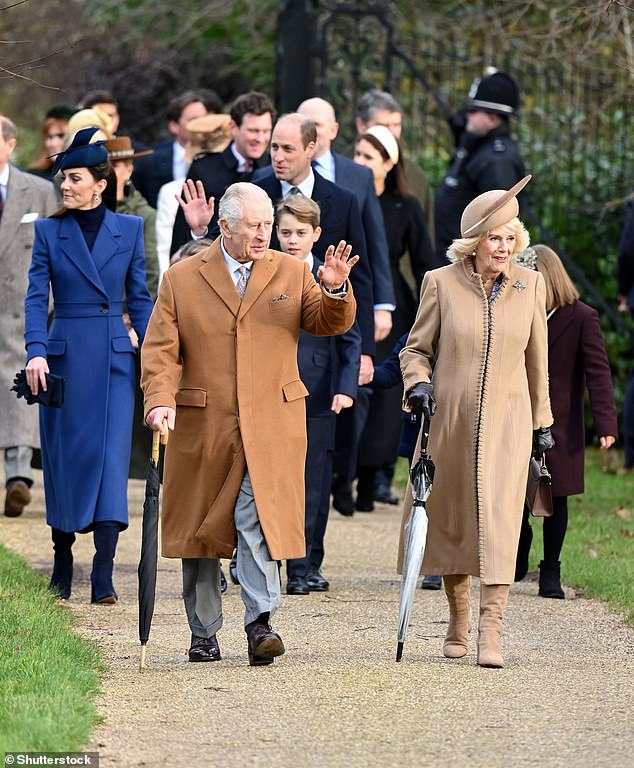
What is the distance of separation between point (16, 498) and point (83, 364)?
2.53 metres

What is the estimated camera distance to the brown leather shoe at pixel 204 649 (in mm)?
6801

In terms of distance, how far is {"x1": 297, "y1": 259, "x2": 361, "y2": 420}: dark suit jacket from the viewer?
8.34 metres

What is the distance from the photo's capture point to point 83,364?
814 centimetres

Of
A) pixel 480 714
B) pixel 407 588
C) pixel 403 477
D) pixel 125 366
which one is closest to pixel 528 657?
pixel 407 588

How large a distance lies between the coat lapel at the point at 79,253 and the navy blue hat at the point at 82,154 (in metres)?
0.30

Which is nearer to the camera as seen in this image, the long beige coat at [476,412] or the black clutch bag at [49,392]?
the long beige coat at [476,412]

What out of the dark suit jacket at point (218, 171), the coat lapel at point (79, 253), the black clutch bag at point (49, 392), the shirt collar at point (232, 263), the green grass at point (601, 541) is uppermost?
the dark suit jacket at point (218, 171)

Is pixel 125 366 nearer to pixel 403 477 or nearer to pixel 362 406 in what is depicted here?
pixel 362 406

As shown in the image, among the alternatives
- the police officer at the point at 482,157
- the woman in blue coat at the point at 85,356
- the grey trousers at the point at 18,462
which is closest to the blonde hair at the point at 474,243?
the woman in blue coat at the point at 85,356

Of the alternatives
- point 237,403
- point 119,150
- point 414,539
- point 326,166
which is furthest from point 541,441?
point 119,150

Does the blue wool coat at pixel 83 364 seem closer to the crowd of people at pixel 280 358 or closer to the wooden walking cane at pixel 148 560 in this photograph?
the crowd of people at pixel 280 358

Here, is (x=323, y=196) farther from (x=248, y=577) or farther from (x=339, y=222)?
(x=248, y=577)

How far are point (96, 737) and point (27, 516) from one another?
16.9 feet

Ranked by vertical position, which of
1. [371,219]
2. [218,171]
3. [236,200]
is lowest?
[236,200]
